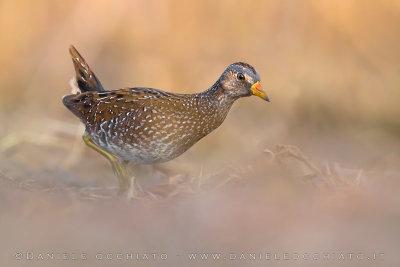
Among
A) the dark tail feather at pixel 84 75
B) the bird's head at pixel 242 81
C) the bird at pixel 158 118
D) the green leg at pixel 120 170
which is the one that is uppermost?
the dark tail feather at pixel 84 75

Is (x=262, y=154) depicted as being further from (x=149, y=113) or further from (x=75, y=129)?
(x=75, y=129)

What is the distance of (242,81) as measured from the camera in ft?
12.4

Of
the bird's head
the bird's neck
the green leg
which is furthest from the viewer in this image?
the green leg

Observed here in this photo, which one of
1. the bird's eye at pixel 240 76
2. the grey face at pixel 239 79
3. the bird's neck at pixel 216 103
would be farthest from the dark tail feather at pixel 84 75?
the bird's eye at pixel 240 76

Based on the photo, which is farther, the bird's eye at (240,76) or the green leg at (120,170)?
the green leg at (120,170)

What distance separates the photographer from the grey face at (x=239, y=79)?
12.3ft

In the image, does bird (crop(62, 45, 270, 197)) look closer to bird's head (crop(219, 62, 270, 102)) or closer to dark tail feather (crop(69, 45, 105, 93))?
bird's head (crop(219, 62, 270, 102))

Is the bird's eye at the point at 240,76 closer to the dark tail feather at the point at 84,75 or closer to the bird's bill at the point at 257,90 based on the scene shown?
the bird's bill at the point at 257,90

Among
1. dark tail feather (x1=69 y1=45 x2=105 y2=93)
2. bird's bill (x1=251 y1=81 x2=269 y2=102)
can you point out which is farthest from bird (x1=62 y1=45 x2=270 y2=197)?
dark tail feather (x1=69 y1=45 x2=105 y2=93)

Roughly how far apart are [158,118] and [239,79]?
0.57 m

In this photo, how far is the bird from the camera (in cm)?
379

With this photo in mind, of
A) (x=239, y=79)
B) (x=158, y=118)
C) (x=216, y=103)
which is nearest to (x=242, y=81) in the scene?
(x=239, y=79)

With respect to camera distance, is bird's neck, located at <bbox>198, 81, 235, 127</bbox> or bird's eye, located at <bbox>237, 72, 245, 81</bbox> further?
bird's neck, located at <bbox>198, 81, 235, 127</bbox>

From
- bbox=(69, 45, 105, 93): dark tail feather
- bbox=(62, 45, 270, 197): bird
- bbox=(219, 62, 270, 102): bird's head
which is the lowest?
bbox=(62, 45, 270, 197): bird
